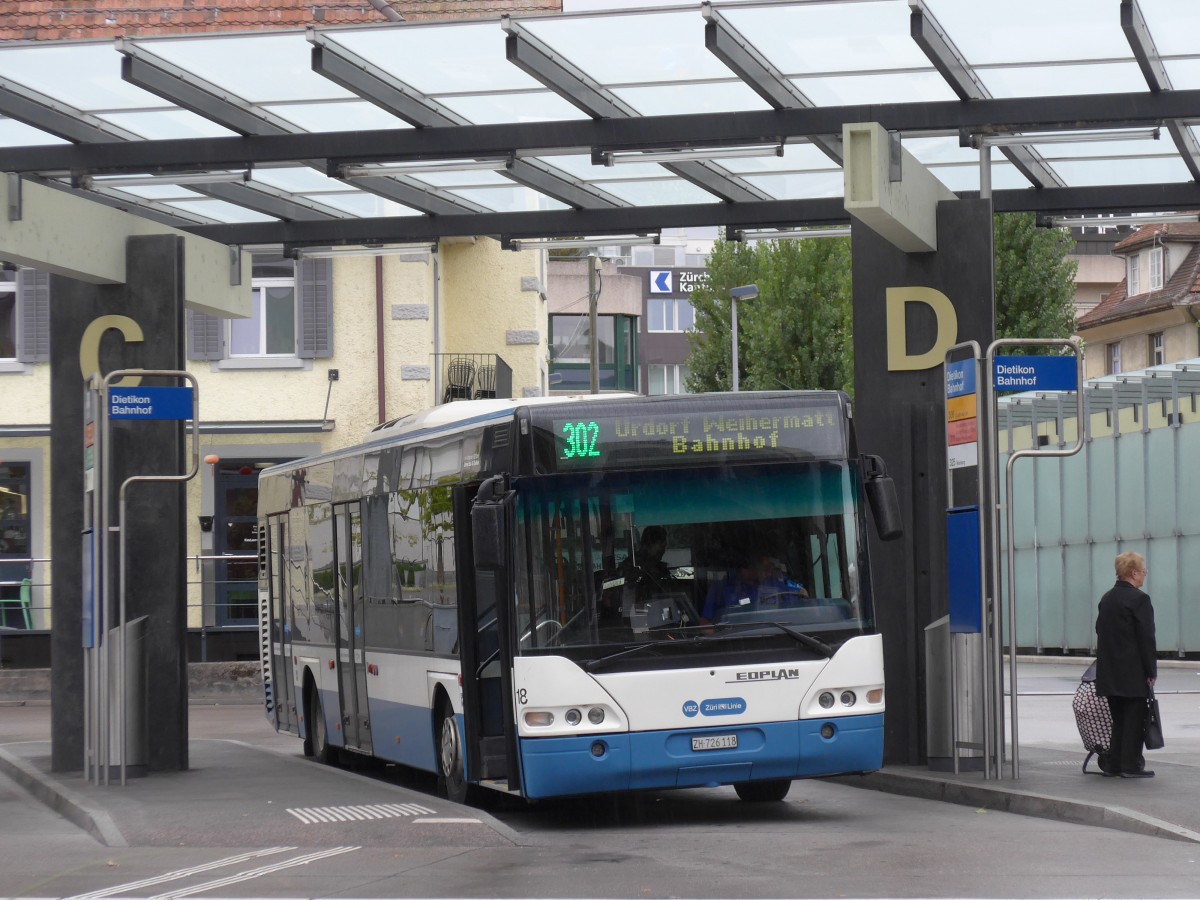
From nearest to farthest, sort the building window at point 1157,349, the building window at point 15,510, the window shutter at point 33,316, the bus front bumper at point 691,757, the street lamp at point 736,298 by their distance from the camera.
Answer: the bus front bumper at point 691,757 < the building window at point 15,510 < the window shutter at point 33,316 < the street lamp at point 736,298 < the building window at point 1157,349

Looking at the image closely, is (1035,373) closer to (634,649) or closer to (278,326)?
(634,649)

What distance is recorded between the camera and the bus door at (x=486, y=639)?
12.0 meters

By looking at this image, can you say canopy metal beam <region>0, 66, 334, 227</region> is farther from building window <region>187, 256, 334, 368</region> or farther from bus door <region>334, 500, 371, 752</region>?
building window <region>187, 256, 334, 368</region>

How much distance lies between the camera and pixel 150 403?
14.9 meters

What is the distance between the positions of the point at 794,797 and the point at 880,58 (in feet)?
16.7

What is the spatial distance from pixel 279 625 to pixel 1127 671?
9.26 metres

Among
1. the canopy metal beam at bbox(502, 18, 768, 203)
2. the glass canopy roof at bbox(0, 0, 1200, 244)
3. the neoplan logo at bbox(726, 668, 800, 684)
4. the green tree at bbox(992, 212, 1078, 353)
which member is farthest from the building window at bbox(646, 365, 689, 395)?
the neoplan logo at bbox(726, 668, 800, 684)

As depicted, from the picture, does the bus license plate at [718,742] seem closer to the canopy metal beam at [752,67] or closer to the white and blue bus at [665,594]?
the white and blue bus at [665,594]

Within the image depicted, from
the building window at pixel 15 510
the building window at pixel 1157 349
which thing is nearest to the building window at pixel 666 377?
the building window at pixel 1157 349

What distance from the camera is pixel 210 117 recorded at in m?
14.1

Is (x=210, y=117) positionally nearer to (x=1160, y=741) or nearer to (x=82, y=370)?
(x=82, y=370)

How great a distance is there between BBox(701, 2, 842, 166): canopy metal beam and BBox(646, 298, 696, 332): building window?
86.9 m

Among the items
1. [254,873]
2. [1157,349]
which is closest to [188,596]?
[254,873]

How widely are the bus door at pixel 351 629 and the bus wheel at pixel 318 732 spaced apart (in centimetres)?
100
